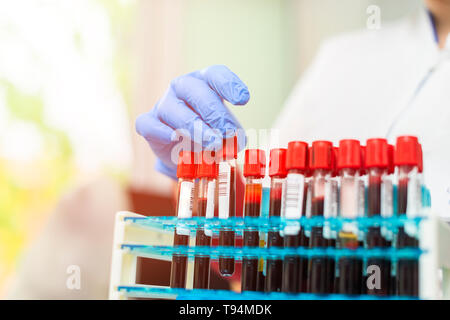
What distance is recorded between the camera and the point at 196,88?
89cm

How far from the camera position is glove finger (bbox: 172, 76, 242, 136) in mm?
849

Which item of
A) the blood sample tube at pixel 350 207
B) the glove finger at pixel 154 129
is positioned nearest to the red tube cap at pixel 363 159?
the blood sample tube at pixel 350 207

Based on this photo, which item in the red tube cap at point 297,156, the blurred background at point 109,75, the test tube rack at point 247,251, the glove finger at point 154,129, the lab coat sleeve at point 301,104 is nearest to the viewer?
the test tube rack at point 247,251

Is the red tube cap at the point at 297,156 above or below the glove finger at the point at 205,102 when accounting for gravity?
below

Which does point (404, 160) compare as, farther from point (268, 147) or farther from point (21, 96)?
point (21, 96)

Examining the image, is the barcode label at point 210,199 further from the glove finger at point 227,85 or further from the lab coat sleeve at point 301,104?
the lab coat sleeve at point 301,104

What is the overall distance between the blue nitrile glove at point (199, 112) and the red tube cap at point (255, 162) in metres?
0.08

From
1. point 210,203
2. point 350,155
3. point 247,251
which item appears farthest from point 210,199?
point 350,155

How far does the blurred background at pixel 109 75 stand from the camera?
2.43m

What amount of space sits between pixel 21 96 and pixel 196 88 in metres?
2.65

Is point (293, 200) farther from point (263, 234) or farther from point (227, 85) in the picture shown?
point (227, 85)

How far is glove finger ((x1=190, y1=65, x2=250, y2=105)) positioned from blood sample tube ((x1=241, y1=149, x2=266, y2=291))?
0.59ft

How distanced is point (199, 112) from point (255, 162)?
246 mm

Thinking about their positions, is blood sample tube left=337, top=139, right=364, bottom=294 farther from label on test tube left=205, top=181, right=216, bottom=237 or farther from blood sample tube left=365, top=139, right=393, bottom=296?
label on test tube left=205, top=181, right=216, bottom=237
